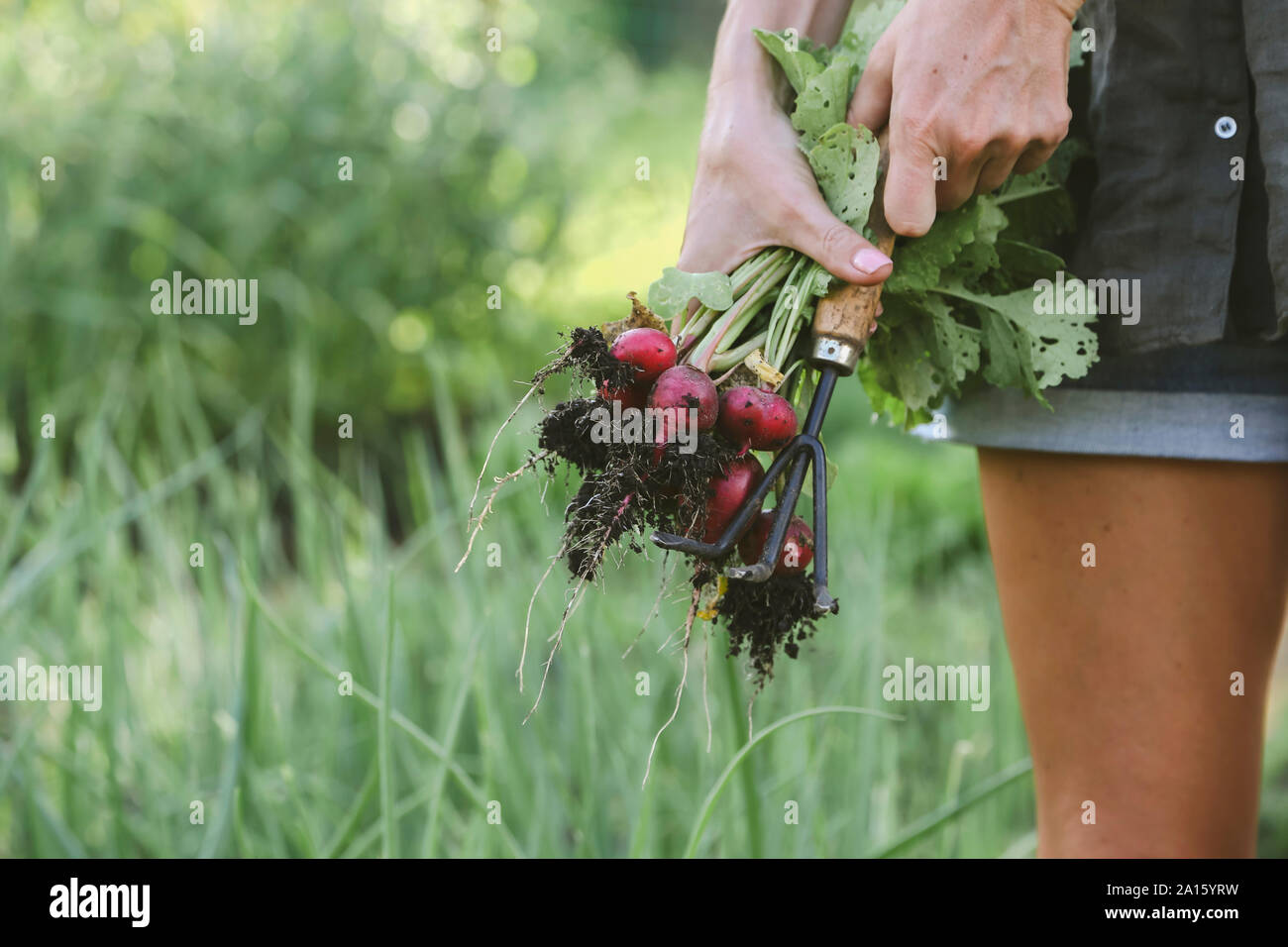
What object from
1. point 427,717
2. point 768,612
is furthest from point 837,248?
point 427,717

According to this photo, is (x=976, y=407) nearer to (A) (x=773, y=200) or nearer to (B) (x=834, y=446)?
(A) (x=773, y=200)

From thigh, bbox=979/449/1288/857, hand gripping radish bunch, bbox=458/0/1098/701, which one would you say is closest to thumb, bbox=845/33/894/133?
hand gripping radish bunch, bbox=458/0/1098/701

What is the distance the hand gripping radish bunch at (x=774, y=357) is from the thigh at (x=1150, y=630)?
0.41 feet

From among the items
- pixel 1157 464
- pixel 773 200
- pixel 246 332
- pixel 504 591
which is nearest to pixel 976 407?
pixel 1157 464

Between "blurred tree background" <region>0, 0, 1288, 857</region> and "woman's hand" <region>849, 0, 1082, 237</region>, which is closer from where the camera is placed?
"woman's hand" <region>849, 0, 1082, 237</region>

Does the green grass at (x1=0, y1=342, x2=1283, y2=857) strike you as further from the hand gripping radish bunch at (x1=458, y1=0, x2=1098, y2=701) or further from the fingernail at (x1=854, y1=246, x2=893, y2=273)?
the fingernail at (x1=854, y1=246, x2=893, y2=273)

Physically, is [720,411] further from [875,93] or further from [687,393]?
[875,93]

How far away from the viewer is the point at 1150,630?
87 cm

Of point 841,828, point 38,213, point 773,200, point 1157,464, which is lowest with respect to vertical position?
point 841,828

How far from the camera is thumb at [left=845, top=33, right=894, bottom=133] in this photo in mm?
737

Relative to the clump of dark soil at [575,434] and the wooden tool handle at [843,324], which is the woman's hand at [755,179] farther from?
the clump of dark soil at [575,434]

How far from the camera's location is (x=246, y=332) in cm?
282

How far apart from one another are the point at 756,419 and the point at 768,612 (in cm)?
15
